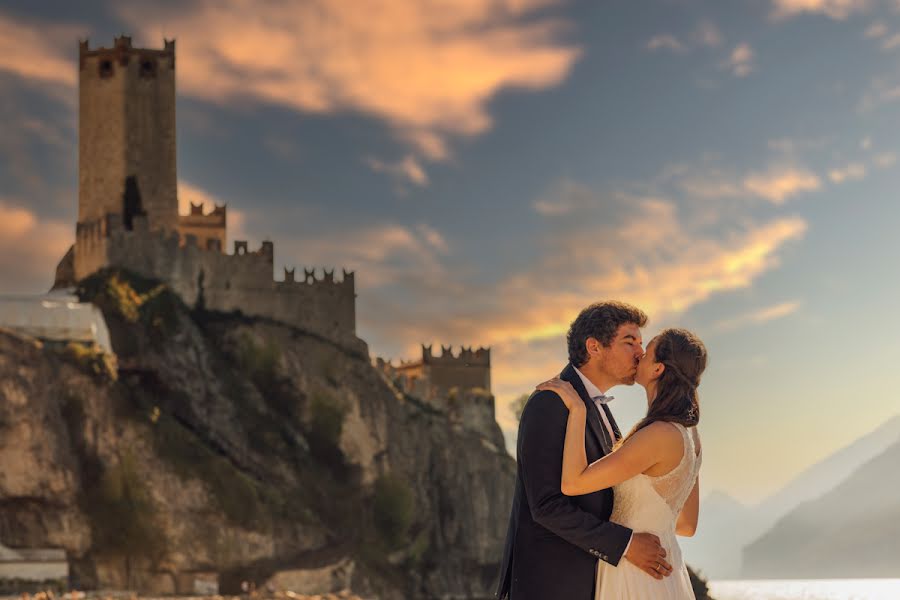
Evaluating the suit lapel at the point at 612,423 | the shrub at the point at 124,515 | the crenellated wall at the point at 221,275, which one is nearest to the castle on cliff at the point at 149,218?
the crenellated wall at the point at 221,275

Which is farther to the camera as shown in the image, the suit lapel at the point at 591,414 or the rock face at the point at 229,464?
the rock face at the point at 229,464

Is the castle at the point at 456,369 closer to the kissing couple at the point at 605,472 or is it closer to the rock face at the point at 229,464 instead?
the rock face at the point at 229,464

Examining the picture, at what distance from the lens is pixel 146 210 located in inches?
3270

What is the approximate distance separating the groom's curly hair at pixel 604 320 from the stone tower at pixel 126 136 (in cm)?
7527

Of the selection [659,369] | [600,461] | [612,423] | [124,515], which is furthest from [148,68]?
[600,461]

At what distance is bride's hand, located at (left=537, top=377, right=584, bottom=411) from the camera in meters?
→ 8.96

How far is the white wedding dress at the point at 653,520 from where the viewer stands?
8922 mm

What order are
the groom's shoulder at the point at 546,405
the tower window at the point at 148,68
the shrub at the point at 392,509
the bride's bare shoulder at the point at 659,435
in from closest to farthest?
Answer: the bride's bare shoulder at the point at 659,435 → the groom's shoulder at the point at 546,405 → the shrub at the point at 392,509 → the tower window at the point at 148,68

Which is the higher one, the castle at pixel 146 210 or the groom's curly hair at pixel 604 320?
the castle at pixel 146 210

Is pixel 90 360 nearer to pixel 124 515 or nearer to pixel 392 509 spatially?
pixel 124 515

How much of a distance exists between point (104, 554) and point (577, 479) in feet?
202

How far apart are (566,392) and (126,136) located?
78341 mm

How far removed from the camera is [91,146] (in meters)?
83.8

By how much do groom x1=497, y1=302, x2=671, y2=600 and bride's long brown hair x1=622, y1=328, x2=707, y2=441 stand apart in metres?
0.27
